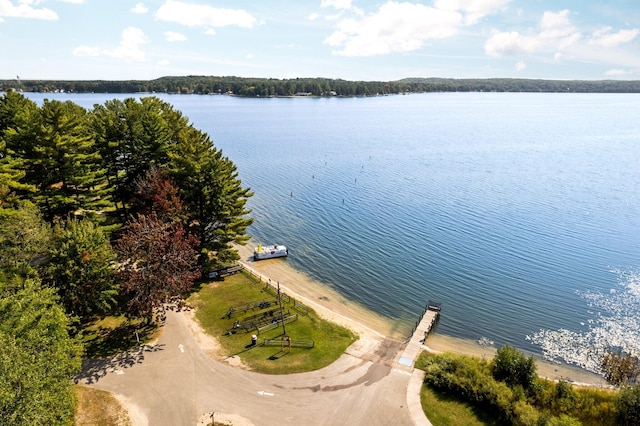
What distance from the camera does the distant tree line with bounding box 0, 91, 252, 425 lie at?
19812mm

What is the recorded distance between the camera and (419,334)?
112 feet

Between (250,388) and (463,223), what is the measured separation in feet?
152

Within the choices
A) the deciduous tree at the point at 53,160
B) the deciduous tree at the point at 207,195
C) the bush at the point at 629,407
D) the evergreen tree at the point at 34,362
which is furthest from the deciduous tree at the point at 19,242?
the bush at the point at 629,407

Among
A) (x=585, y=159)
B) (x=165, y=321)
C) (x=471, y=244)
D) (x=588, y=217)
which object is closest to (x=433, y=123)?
(x=585, y=159)

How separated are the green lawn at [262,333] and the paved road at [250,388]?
1.03 metres

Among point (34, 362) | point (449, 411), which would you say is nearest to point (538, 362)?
point (449, 411)

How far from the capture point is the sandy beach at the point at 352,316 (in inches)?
1273

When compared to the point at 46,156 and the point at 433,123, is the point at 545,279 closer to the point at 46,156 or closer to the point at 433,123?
the point at 46,156

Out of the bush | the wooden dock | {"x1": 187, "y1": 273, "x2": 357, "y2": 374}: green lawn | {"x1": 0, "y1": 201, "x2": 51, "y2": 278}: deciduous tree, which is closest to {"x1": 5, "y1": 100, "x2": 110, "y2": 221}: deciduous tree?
{"x1": 0, "y1": 201, "x2": 51, "y2": 278}: deciduous tree

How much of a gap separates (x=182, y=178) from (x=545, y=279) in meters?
42.6

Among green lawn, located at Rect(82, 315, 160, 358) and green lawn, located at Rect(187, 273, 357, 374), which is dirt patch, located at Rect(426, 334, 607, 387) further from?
green lawn, located at Rect(82, 315, 160, 358)

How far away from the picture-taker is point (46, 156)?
38.6 m

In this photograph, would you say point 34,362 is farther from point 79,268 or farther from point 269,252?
point 269,252

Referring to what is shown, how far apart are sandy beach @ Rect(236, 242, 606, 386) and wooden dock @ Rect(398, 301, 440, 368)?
3.88ft
